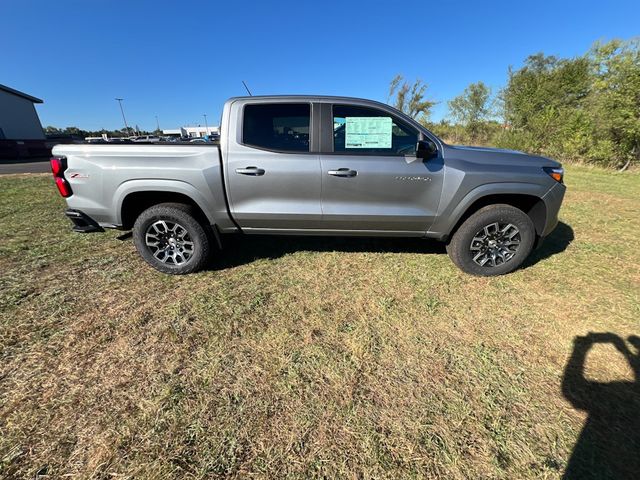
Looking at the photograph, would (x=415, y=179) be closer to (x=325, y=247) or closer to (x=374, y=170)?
(x=374, y=170)

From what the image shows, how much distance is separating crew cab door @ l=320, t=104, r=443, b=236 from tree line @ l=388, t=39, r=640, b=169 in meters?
14.0

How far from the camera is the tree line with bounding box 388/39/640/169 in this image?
11.3m

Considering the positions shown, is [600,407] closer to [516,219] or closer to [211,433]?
[516,219]

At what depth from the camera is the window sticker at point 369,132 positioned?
2988 millimetres

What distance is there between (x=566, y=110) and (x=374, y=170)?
17932 mm

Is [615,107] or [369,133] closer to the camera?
[369,133]

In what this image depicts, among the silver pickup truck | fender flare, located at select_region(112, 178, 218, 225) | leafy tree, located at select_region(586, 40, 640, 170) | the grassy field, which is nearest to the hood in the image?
the silver pickup truck

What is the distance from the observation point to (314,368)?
203 cm

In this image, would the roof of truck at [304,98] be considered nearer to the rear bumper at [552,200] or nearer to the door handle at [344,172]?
the door handle at [344,172]

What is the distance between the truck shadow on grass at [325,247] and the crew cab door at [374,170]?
0.98m

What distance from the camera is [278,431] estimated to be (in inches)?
63.2

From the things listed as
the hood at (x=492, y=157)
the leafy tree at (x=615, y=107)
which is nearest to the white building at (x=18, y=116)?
the hood at (x=492, y=157)

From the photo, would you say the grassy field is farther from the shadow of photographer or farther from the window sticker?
the window sticker

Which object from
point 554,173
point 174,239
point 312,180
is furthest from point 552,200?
point 174,239
